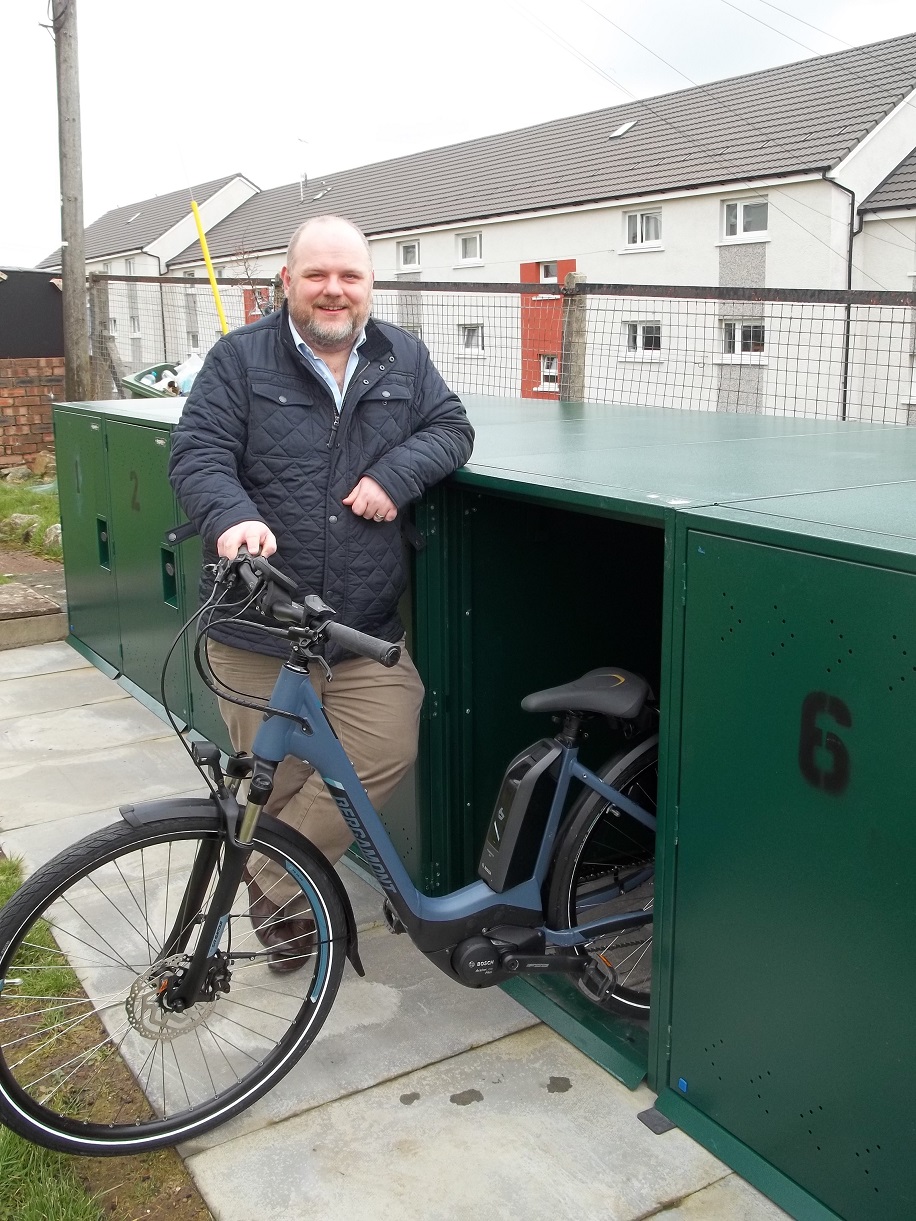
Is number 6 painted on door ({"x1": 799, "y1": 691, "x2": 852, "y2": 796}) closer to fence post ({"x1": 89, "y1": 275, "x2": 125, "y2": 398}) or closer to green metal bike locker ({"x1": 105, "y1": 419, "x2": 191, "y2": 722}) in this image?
green metal bike locker ({"x1": 105, "y1": 419, "x2": 191, "y2": 722})

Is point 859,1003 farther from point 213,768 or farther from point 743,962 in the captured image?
point 213,768

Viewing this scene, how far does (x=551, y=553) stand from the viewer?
11.2 ft

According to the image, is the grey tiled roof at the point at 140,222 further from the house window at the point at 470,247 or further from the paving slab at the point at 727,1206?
the paving slab at the point at 727,1206

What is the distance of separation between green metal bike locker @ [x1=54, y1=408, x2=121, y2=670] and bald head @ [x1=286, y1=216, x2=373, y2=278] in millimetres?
2941

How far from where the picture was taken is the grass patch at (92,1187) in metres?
2.26

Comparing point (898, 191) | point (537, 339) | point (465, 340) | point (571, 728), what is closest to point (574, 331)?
point (537, 339)

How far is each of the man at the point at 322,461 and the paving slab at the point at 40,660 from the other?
3420 millimetres

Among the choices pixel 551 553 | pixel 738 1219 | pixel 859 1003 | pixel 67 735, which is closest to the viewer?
pixel 859 1003

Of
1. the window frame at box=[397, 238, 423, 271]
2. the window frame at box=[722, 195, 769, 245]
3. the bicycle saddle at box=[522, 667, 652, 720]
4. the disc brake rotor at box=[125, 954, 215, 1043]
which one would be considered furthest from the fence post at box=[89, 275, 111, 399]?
the window frame at box=[397, 238, 423, 271]

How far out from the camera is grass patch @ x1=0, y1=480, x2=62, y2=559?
8656 mm

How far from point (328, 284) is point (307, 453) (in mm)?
401

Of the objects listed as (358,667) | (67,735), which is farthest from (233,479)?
(67,735)

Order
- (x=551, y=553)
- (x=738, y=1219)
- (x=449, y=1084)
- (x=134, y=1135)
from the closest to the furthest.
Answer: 1. (x=738, y=1219)
2. (x=134, y=1135)
3. (x=449, y=1084)
4. (x=551, y=553)

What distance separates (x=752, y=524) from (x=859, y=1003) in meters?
0.86
